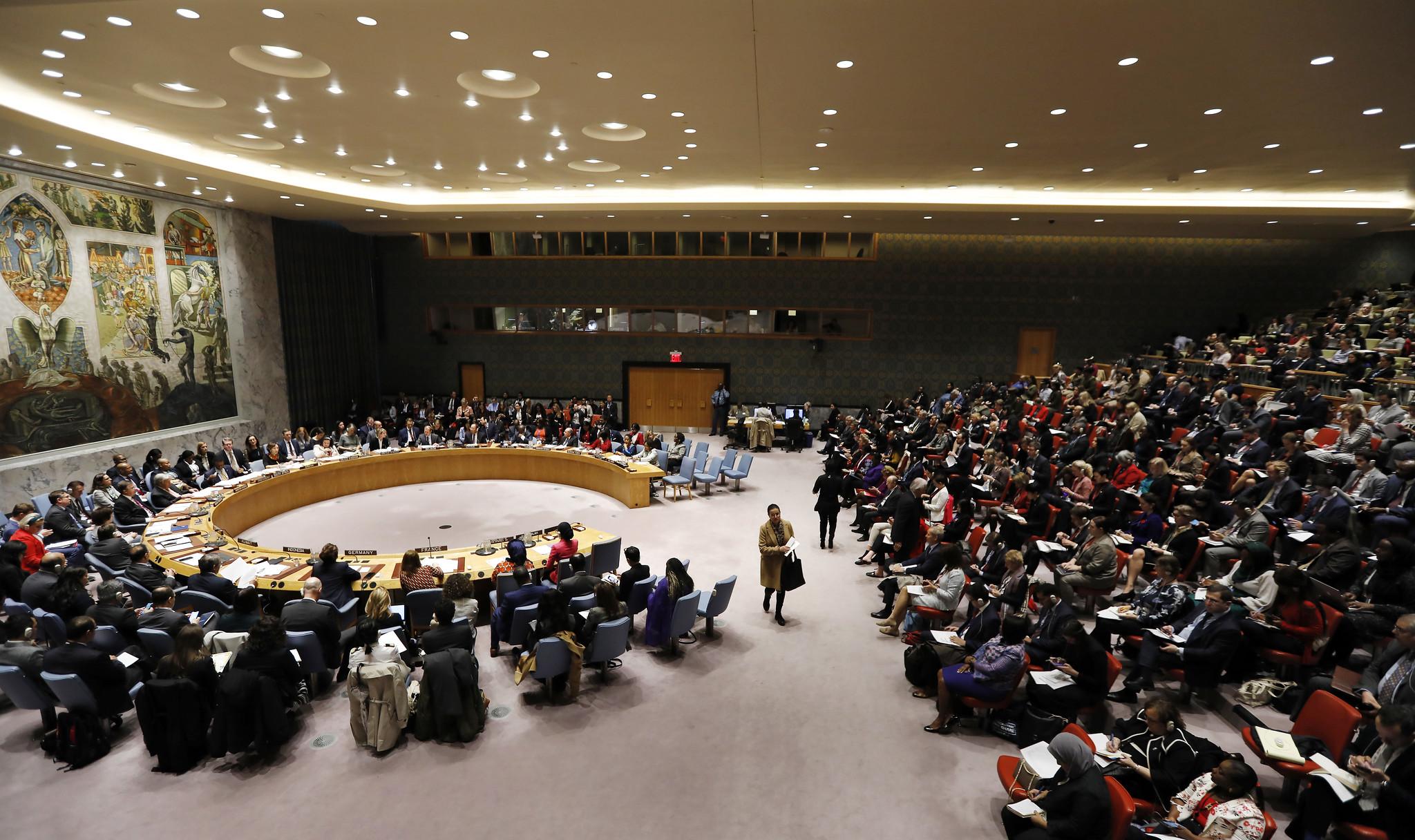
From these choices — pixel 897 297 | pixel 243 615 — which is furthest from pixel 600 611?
pixel 897 297

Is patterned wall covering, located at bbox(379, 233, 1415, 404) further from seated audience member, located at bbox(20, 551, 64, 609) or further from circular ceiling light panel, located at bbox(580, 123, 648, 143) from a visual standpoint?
seated audience member, located at bbox(20, 551, 64, 609)

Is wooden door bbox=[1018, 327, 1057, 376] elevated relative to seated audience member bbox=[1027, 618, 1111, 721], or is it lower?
elevated

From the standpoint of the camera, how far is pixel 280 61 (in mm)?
6816

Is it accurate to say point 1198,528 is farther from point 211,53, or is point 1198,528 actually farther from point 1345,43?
point 211,53

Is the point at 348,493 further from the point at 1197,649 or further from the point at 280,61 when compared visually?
the point at 1197,649

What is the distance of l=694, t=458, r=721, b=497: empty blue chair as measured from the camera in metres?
13.2

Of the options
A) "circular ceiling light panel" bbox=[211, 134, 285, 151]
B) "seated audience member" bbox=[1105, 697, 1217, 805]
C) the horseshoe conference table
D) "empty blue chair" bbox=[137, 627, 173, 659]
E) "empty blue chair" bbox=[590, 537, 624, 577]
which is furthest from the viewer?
"circular ceiling light panel" bbox=[211, 134, 285, 151]

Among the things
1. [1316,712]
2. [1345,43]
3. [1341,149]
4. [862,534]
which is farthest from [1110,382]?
[1316,712]

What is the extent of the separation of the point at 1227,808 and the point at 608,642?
4.51m

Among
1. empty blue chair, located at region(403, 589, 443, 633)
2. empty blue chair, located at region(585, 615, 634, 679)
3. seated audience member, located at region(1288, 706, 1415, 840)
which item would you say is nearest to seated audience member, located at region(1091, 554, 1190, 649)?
seated audience member, located at region(1288, 706, 1415, 840)

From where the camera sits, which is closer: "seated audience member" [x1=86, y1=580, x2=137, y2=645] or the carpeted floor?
the carpeted floor

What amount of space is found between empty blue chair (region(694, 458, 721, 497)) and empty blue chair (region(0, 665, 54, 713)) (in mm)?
9472

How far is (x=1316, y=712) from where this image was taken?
14.2ft

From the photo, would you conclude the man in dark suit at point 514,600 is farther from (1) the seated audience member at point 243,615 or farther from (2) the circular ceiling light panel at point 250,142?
(2) the circular ceiling light panel at point 250,142
